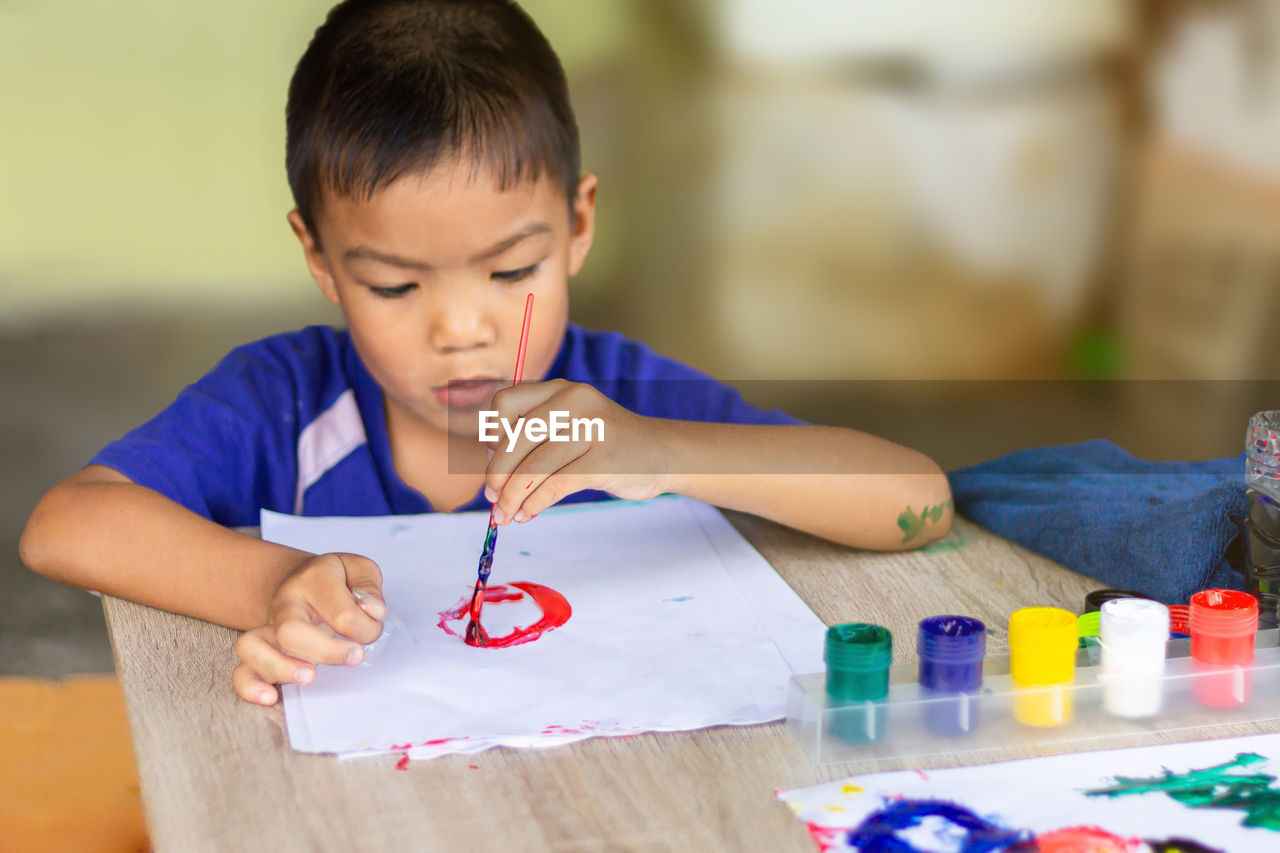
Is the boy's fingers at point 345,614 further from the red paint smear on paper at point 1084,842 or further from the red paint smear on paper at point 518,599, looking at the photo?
the red paint smear on paper at point 1084,842

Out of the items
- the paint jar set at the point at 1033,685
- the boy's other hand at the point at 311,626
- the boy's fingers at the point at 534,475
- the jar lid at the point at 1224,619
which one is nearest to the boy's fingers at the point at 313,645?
the boy's other hand at the point at 311,626

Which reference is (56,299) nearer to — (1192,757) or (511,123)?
(511,123)

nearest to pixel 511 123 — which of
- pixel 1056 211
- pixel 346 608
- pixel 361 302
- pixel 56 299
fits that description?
pixel 361 302

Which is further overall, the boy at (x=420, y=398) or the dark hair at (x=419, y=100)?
the dark hair at (x=419, y=100)

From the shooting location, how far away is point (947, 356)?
3158 millimetres

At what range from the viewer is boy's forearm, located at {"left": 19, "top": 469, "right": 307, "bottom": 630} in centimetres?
78

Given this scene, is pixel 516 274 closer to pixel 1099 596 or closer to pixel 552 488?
pixel 552 488

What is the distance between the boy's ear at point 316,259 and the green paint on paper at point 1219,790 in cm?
74

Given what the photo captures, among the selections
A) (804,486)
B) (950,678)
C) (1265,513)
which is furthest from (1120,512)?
(950,678)

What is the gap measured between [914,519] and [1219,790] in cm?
37

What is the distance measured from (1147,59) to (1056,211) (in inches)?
17.9

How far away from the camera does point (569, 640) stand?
75 centimetres

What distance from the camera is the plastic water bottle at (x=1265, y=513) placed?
0.78 metres

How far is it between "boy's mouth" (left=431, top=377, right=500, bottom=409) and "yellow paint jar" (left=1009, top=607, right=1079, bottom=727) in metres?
0.54
